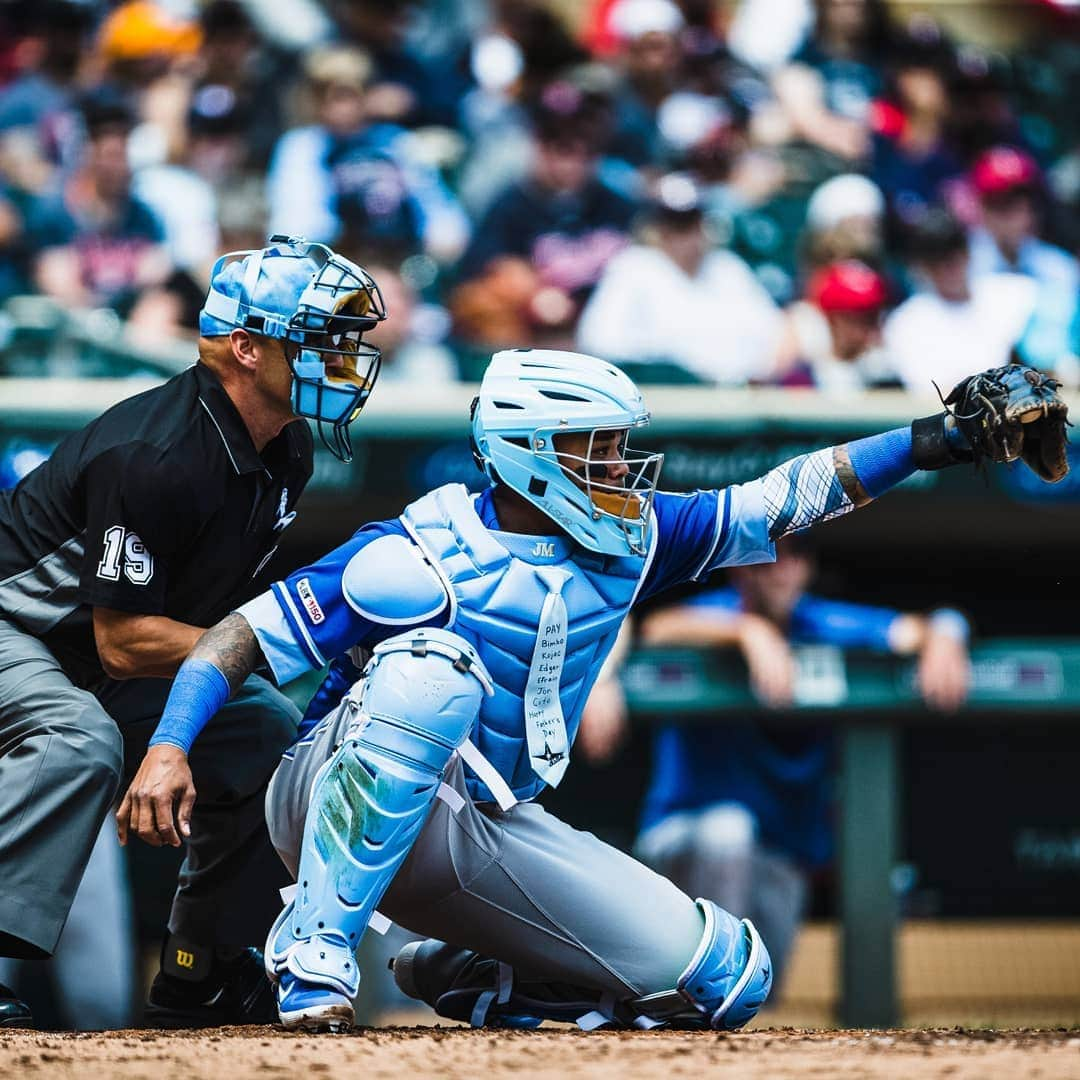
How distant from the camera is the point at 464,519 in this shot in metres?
3.72

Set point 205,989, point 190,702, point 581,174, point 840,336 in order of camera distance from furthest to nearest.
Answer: point 581,174, point 840,336, point 205,989, point 190,702

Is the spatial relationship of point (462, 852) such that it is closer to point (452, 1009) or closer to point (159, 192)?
point (452, 1009)

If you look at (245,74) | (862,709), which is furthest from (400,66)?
(862,709)

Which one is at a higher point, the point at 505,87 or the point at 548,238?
the point at 505,87

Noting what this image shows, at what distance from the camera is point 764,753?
21.6 feet

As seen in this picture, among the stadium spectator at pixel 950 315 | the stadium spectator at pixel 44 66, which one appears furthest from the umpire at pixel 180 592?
the stadium spectator at pixel 44 66

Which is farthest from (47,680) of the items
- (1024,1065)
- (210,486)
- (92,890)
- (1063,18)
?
(1063,18)

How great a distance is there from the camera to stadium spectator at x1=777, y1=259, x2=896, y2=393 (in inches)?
274

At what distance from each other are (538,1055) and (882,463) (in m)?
1.37

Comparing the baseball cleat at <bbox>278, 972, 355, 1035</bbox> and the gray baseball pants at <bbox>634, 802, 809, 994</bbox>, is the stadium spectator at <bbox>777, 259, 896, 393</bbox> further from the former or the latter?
the baseball cleat at <bbox>278, 972, 355, 1035</bbox>

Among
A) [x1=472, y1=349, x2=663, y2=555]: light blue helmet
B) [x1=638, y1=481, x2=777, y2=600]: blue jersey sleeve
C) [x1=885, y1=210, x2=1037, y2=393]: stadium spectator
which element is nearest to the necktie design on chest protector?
[x1=472, y1=349, x2=663, y2=555]: light blue helmet

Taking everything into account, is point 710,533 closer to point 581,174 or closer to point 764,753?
point 764,753

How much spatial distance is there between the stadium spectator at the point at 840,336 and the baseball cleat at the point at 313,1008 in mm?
3877

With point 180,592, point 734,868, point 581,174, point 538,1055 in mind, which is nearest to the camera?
point 538,1055
